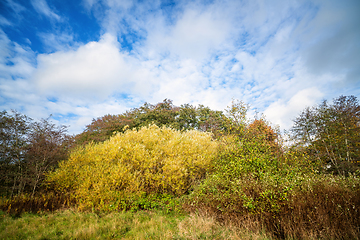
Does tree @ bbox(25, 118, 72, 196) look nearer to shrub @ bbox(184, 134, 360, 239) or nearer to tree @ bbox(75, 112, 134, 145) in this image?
tree @ bbox(75, 112, 134, 145)

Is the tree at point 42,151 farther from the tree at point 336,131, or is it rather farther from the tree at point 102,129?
the tree at point 336,131

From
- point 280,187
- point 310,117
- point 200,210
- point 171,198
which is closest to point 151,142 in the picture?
point 171,198

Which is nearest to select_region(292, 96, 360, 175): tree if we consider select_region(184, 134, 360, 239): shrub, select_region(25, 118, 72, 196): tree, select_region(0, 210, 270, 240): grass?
select_region(184, 134, 360, 239): shrub

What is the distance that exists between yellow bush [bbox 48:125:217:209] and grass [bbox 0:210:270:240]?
104 cm

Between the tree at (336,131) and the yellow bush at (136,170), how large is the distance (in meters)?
8.43

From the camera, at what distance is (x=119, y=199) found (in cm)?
635

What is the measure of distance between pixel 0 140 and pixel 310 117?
67.1 feet

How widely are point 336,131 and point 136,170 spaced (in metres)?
13.7

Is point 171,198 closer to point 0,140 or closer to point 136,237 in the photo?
point 136,237

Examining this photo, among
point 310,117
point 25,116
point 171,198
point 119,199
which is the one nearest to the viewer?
point 119,199

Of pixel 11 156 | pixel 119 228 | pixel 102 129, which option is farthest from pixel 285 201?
pixel 102 129

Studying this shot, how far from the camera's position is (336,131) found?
10805 mm

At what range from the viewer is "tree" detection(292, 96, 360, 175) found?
10469 millimetres

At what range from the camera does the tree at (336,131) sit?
10.5 metres
